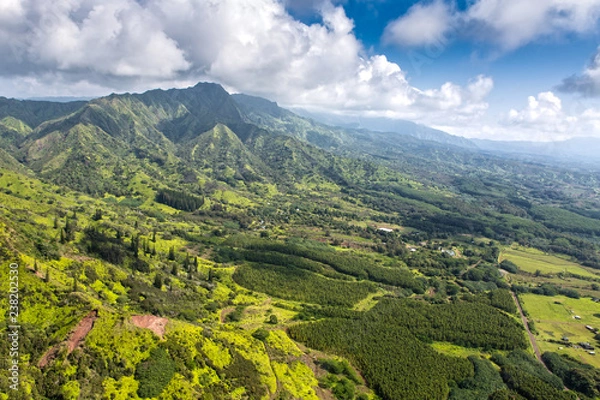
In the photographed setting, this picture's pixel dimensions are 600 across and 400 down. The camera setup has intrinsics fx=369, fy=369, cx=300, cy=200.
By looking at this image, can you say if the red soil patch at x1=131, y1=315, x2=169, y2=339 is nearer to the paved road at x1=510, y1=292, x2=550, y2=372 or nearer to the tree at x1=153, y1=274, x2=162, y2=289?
the tree at x1=153, y1=274, x2=162, y2=289

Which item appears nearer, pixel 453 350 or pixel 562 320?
pixel 453 350

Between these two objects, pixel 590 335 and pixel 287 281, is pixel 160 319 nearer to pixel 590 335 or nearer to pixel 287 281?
pixel 287 281

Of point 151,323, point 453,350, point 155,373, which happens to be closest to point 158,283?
point 151,323

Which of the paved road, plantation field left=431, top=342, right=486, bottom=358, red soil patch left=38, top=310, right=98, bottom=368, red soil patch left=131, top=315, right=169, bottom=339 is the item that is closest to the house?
the paved road

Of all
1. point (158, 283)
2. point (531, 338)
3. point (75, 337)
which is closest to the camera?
point (75, 337)

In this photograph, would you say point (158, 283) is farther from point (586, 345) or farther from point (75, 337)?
point (586, 345)

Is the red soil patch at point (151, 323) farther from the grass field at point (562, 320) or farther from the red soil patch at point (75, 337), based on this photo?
the grass field at point (562, 320)

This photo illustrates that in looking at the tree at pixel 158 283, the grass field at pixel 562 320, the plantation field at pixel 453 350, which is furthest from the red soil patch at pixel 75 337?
the grass field at pixel 562 320
